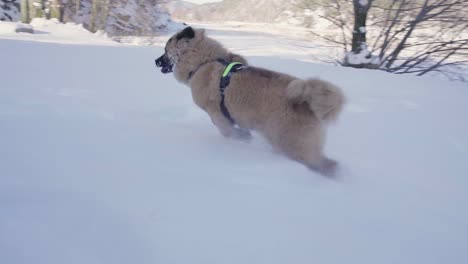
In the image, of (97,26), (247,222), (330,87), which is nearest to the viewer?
(247,222)

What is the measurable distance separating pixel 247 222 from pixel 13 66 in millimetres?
4658

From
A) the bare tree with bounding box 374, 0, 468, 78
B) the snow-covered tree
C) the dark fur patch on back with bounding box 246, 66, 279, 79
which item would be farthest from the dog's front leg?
the snow-covered tree

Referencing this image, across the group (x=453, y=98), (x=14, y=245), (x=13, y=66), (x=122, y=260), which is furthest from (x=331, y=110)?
(x=13, y=66)

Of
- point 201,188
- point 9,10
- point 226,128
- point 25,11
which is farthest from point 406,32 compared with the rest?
point 9,10

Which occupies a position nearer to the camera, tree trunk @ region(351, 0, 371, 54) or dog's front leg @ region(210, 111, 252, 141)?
dog's front leg @ region(210, 111, 252, 141)

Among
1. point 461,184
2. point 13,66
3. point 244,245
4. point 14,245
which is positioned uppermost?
point 13,66

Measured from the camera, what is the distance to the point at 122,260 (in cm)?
162

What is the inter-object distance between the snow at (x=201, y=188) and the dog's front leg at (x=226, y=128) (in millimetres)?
118

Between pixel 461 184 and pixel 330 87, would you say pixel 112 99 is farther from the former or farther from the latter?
pixel 461 184

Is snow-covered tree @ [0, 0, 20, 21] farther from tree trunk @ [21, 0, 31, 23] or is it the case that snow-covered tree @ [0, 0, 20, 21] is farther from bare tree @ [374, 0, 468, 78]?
bare tree @ [374, 0, 468, 78]

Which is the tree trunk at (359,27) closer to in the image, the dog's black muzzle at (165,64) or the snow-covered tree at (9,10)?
the dog's black muzzle at (165,64)

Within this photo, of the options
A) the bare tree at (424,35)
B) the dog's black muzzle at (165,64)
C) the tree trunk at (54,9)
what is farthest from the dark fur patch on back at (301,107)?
the tree trunk at (54,9)

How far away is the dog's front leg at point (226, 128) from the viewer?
3559 mm

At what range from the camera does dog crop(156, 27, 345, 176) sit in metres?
2.90
